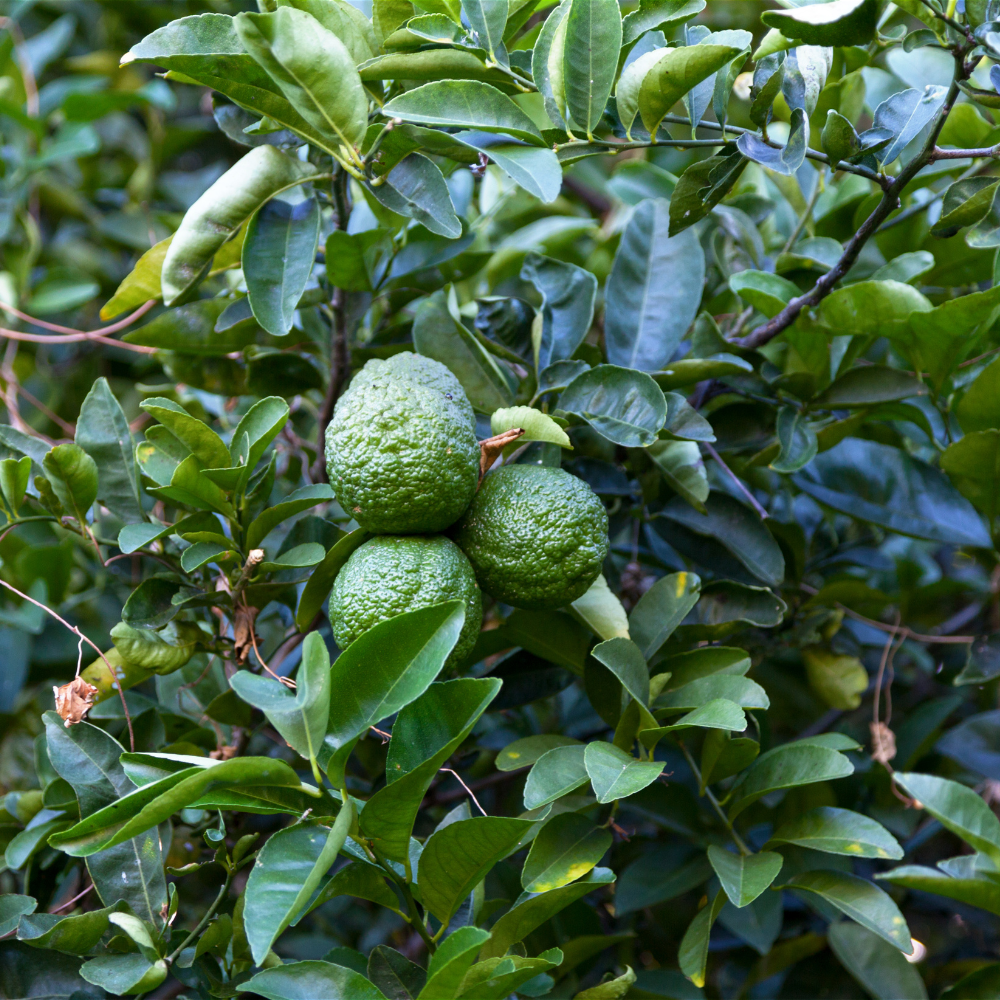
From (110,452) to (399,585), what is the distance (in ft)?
1.33

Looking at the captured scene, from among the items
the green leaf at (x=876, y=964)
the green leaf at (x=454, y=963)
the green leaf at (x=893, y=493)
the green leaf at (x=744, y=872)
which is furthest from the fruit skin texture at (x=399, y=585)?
the green leaf at (x=876, y=964)

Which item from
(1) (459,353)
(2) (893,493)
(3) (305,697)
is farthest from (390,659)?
(2) (893,493)

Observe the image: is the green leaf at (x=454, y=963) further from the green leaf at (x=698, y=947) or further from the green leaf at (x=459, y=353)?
the green leaf at (x=459, y=353)

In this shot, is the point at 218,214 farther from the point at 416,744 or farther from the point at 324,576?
the point at 416,744

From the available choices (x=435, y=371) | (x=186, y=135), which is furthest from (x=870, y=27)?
(x=186, y=135)

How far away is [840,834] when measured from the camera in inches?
33.7

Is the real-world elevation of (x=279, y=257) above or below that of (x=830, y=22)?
below

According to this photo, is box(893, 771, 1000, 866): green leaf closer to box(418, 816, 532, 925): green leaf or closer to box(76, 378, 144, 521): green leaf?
box(418, 816, 532, 925): green leaf

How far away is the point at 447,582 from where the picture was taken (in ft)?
2.57

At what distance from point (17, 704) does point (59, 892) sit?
1.17 ft

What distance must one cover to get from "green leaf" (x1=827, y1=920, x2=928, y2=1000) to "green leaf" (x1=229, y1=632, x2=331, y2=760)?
81cm

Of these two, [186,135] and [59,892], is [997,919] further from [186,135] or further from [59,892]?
[186,135]

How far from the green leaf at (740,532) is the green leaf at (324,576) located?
0.41m

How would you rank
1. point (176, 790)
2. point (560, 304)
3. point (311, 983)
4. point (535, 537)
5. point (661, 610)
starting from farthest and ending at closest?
point (560, 304) < point (661, 610) < point (535, 537) < point (311, 983) < point (176, 790)
